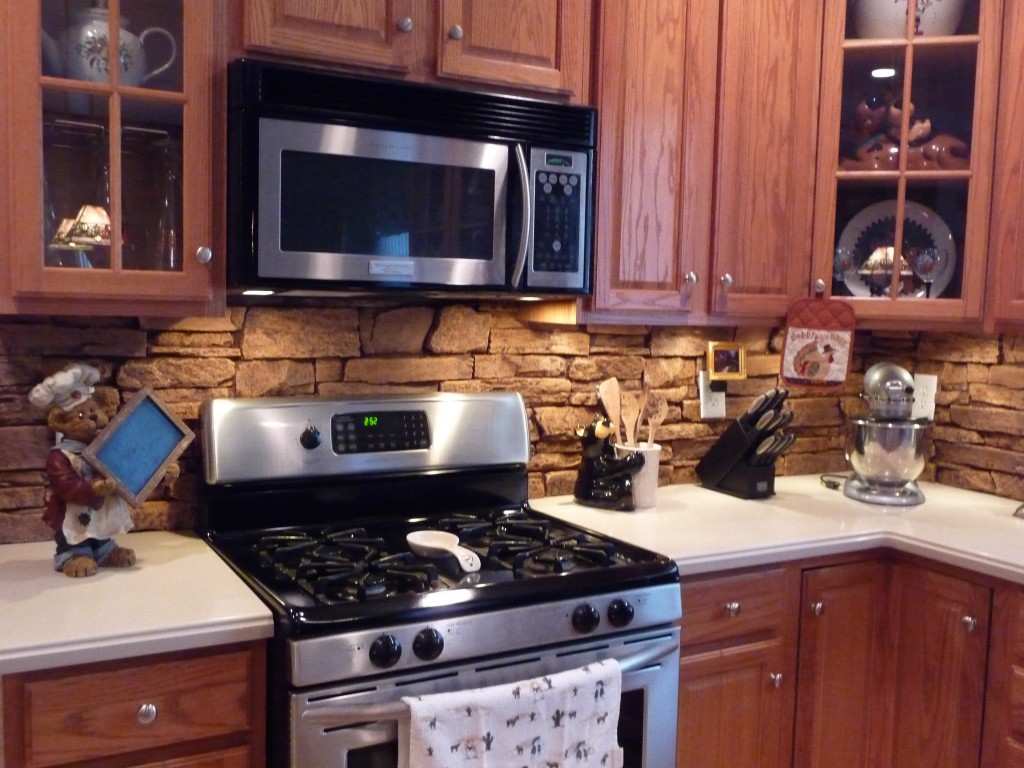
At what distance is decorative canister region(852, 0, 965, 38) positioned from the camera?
234 centimetres

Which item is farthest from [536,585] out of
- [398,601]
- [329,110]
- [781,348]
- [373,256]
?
[781,348]

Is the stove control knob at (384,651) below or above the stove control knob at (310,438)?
below

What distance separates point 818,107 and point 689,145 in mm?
414

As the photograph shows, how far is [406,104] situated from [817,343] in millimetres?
1251

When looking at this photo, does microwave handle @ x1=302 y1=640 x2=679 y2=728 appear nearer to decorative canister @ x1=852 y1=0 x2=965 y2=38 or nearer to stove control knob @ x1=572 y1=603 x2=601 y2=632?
stove control knob @ x1=572 y1=603 x2=601 y2=632

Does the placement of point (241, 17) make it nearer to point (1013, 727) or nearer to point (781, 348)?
point (781, 348)

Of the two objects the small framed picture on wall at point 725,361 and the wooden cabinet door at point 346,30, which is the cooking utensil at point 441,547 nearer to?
the wooden cabinet door at point 346,30

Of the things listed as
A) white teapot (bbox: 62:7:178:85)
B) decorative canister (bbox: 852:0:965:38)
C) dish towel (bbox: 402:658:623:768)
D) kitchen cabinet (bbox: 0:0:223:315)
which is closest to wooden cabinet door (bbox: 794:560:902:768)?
dish towel (bbox: 402:658:623:768)

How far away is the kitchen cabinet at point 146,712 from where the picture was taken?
1345mm

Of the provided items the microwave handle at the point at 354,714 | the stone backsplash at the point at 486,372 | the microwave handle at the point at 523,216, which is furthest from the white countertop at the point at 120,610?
the microwave handle at the point at 523,216

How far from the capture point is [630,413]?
2.41 metres

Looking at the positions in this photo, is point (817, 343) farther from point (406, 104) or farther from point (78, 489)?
point (78, 489)

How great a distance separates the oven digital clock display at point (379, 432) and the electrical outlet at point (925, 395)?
1450mm

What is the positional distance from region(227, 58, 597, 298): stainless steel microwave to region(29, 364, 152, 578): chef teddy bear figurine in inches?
12.8
